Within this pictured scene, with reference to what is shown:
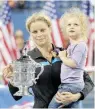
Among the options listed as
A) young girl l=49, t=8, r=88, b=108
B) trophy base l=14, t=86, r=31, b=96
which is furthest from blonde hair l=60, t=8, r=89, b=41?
trophy base l=14, t=86, r=31, b=96

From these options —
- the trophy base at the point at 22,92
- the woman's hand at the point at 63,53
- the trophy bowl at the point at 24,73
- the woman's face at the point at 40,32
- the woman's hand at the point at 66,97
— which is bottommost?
the woman's hand at the point at 66,97

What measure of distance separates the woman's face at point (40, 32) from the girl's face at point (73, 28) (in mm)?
74

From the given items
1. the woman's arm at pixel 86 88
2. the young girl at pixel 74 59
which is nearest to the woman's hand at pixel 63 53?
the young girl at pixel 74 59

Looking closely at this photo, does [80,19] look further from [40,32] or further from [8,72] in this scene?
[8,72]

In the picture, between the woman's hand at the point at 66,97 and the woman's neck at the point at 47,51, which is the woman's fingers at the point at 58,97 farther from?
the woman's neck at the point at 47,51

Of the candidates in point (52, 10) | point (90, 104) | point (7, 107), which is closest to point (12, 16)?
point (52, 10)

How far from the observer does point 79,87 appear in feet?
4.89

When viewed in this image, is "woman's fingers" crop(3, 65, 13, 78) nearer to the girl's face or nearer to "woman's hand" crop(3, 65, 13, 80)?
"woman's hand" crop(3, 65, 13, 80)

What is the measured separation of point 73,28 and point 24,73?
0.23m

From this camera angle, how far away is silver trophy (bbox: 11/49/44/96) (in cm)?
145

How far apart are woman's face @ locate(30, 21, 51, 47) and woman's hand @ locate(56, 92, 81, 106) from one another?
191mm

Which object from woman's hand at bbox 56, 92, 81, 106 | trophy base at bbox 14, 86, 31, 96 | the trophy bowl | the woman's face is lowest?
woman's hand at bbox 56, 92, 81, 106

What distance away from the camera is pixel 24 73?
4.83ft

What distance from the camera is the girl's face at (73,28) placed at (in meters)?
1.50
